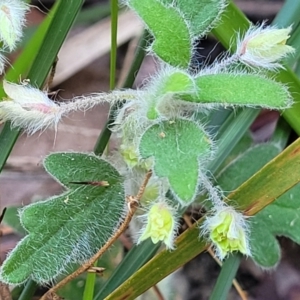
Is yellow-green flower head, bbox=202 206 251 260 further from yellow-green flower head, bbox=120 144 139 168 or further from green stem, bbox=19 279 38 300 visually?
green stem, bbox=19 279 38 300

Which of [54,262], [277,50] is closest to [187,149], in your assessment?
[277,50]

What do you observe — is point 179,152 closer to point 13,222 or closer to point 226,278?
point 226,278

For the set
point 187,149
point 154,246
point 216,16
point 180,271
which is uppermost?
point 216,16

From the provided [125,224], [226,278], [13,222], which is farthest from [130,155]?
[13,222]

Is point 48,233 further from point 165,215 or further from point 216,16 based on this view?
point 216,16

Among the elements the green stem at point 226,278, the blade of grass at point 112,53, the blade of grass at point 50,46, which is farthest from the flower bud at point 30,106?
the green stem at point 226,278

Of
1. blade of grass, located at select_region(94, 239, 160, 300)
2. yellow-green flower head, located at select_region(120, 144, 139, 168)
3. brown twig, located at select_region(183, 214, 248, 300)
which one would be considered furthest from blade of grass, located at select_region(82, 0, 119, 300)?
brown twig, located at select_region(183, 214, 248, 300)
